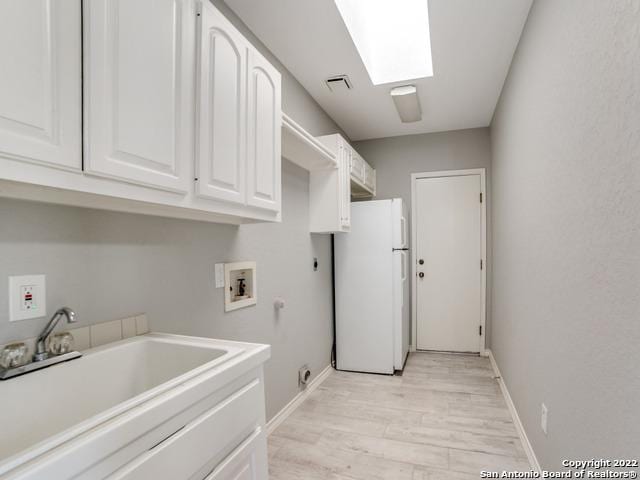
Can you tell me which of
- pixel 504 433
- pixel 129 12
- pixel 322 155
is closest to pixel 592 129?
pixel 129 12

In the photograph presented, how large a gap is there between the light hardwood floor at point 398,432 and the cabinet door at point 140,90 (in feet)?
5.87

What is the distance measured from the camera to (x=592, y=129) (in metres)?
1.23

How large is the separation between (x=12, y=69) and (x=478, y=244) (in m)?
4.27

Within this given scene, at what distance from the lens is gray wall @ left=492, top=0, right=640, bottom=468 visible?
100 centimetres

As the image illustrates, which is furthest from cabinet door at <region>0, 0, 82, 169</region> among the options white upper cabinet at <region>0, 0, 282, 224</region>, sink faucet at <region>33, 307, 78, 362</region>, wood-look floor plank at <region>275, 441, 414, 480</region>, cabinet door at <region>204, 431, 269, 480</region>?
wood-look floor plank at <region>275, 441, 414, 480</region>

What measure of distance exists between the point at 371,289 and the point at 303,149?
65.1 inches

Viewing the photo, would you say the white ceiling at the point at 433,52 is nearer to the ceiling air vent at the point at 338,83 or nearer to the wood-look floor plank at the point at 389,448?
the ceiling air vent at the point at 338,83

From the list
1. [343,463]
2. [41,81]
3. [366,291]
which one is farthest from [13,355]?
[366,291]

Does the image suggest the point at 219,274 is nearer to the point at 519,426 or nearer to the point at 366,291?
the point at 366,291

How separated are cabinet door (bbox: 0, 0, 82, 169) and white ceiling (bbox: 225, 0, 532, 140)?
4.66ft

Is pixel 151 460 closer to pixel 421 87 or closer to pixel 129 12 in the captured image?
pixel 129 12

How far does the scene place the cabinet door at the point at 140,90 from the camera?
93 cm

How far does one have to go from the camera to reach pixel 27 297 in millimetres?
1083

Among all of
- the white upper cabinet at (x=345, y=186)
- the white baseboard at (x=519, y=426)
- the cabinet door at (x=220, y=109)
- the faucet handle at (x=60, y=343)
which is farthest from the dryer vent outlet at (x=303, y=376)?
the faucet handle at (x=60, y=343)
